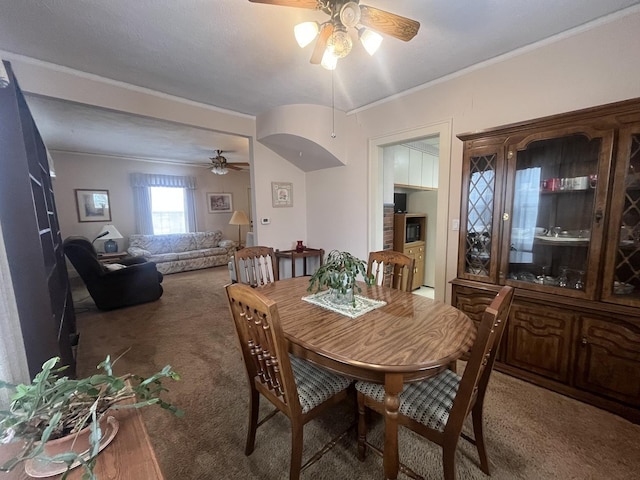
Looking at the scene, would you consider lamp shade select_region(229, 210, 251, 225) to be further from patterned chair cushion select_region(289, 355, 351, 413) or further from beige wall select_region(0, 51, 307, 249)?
patterned chair cushion select_region(289, 355, 351, 413)

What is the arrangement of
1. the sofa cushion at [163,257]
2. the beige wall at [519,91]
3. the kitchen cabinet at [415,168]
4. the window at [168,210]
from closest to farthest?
the beige wall at [519,91] < the kitchen cabinet at [415,168] < the sofa cushion at [163,257] < the window at [168,210]

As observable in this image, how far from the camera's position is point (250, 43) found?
2016 millimetres

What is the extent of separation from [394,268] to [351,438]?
3.91ft

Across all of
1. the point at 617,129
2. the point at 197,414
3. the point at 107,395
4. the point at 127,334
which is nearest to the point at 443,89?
the point at 617,129

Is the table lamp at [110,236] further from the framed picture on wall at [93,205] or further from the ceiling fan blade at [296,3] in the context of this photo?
the ceiling fan blade at [296,3]

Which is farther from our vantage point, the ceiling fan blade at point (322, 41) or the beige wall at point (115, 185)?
the beige wall at point (115, 185)

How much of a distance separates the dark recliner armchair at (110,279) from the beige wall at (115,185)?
257cm

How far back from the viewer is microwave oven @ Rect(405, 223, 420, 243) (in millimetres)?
4031

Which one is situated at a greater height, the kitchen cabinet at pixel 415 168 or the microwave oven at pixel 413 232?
the kitchen cabinet at pixel 415 168

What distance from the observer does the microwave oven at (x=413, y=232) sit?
13.2ft

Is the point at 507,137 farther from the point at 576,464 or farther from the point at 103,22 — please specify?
the point at 103,22

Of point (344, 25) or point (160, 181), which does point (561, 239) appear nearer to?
point (344, 25)

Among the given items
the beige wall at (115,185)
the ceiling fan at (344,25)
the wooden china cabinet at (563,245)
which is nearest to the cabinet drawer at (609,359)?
the wooden china cabinet at (563,245)

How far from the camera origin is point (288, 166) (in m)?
4.00
